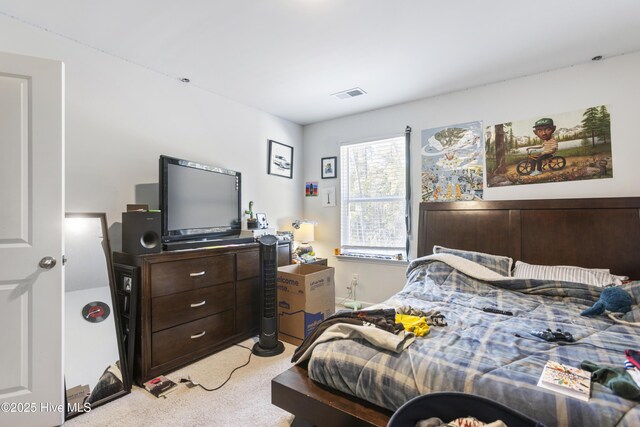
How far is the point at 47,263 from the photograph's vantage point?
65.9 inches

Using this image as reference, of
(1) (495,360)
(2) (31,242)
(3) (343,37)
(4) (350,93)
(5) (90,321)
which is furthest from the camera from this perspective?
(4) (350,93)

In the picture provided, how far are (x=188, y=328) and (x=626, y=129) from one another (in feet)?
12.9

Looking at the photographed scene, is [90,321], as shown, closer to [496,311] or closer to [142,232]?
[142,232]

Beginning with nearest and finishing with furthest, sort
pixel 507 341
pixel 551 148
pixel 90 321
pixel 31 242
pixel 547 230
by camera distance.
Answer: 1. pixel 507 341
2. pixel 31 242
3. pixel 90 321
4. pixel 547 230
5. pixel 551 148

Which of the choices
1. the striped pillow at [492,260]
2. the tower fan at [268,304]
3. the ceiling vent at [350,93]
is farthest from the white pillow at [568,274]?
the ceiling vent at [350,93]

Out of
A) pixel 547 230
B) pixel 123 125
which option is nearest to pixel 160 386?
pixel 123 125

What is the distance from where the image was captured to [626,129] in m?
2.59

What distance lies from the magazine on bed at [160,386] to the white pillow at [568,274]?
2782 millimetres

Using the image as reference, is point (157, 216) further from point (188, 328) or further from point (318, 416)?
point (318, 416)

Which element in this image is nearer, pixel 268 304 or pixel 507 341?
pixel 507 341

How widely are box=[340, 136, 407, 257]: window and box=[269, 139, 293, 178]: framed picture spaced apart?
72cm

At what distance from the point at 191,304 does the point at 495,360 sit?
2112mm

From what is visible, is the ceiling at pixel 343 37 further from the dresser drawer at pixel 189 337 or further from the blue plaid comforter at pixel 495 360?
the dresser drawer at pixel 189 337

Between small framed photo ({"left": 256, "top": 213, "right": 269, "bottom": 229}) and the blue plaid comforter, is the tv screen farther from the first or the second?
the blue plaid comforter
